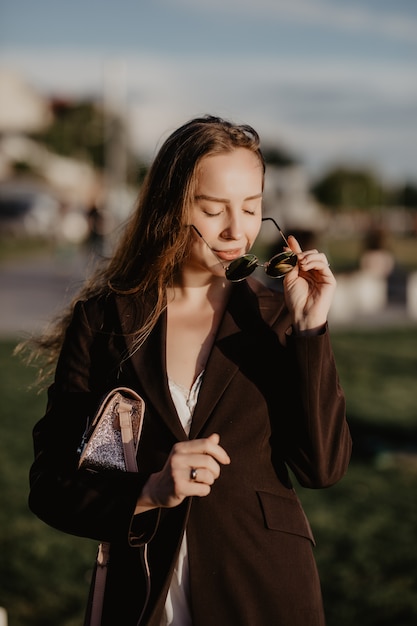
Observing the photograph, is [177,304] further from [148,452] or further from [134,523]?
[134,523]

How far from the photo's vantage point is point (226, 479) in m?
1.98

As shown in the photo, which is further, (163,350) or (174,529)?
(163,350)

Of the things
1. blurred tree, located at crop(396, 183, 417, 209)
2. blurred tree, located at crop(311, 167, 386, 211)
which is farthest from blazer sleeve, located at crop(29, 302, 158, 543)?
blurred tree, located at crop(396, 183, 417, 209)

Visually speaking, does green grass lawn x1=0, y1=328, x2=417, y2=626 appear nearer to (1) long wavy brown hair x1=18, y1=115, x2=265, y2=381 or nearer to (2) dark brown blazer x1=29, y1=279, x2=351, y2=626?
(1) long wavy brown hair x1=18, y1=115, x2=265, y2=381

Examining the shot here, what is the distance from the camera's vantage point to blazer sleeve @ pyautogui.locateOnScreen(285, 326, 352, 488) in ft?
6.29

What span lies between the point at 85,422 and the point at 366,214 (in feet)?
431

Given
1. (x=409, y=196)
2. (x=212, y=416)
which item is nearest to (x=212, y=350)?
(x=212, y=416)

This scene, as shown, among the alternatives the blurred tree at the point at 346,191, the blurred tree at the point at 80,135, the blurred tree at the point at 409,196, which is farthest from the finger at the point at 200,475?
the blurred tree at the point at 409,196

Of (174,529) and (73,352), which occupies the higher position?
(73,352)

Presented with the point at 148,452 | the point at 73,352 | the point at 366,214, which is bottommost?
the point at 366,214

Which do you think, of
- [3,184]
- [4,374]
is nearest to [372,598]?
[4,374]

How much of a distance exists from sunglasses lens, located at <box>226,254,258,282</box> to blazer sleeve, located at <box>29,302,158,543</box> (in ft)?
1.29

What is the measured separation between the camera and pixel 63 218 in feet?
Answer: 144

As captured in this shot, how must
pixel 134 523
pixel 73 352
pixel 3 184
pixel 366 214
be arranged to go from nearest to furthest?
pixel 134 523
pixel 73 352
pixel 3 184
pixel 366 214
